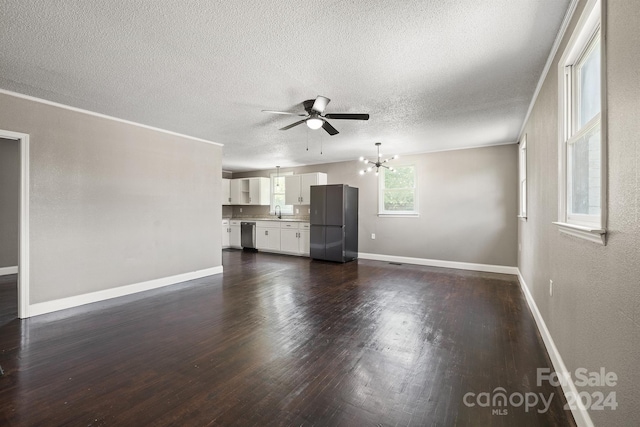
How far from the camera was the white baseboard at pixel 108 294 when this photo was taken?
334 centimetres

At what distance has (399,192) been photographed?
663 cm

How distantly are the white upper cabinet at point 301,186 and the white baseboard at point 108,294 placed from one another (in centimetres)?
334

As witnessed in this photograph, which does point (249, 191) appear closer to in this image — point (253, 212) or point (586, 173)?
point (253, 212)

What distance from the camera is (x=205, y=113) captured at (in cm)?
379

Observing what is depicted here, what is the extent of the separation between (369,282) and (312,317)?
5.95ft

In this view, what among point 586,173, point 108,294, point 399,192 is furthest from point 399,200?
point 108,294

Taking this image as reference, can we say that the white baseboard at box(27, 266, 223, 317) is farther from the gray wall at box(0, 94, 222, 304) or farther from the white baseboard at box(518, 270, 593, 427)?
the white baseboard at box(518, 270, 593, 427)

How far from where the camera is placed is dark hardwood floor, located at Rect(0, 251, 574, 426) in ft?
5.63

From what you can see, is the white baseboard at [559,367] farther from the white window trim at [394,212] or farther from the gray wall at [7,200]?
the gray wall at [7,200]

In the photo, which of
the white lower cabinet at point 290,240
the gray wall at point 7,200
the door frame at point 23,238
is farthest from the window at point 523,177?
the gray wall at point 7,200

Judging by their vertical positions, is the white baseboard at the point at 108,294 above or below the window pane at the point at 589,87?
below

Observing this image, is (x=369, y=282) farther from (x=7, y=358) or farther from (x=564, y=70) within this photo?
(x=7, y=358)

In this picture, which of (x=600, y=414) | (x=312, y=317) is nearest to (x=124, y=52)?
(x=312, y=317)

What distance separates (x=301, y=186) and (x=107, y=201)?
4625mm
